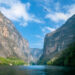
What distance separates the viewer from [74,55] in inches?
7810

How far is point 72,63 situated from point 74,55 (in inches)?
366

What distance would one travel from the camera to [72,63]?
200m
